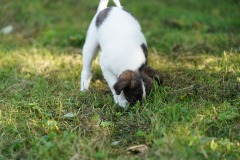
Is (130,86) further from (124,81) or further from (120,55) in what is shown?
(120,55)

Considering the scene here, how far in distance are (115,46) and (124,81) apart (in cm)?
79

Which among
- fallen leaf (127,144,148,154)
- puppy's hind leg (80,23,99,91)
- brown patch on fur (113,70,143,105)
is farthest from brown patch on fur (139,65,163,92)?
fallen leaf (127,144,148,154)

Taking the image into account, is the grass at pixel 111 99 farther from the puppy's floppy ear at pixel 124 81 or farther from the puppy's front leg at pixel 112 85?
the puppy's floppy ear at pixel 124 81

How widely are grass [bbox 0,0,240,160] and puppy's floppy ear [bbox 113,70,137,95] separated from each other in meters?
0.29

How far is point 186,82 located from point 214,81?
41cm

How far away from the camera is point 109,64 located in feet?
20.3

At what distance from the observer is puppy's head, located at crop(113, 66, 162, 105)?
5.62m

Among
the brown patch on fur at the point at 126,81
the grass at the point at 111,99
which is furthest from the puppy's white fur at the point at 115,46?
the grass at the point at 111,99

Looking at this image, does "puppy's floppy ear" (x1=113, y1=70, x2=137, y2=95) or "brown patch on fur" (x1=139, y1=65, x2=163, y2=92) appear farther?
"brown patch on fur" (x1=139, y1=65, x2=163, y2=92)

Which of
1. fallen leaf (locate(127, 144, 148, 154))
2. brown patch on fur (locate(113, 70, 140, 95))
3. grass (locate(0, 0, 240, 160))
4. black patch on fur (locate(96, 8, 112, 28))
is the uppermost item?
black patch on fur (locate(96, 8, 112, 28))

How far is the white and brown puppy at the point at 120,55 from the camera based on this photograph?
227 inches

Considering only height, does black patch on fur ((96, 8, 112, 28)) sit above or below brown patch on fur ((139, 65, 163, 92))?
above

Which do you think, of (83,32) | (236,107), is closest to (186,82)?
(236,107)

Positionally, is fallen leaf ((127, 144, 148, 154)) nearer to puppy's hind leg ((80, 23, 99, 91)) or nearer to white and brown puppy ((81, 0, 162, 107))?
white and brown puppy ((81, 0, 162, 107))
